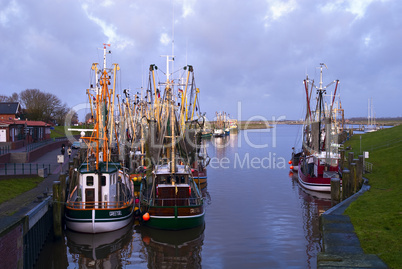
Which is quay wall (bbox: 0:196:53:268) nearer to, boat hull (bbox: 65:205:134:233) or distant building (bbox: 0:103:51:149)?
boat hull (bbox: 65:205:134:233)

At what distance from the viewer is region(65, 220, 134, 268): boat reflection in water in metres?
23.6

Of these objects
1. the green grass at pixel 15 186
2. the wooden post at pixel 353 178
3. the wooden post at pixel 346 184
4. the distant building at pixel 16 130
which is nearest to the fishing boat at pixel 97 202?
the green grass at pixel 15 186

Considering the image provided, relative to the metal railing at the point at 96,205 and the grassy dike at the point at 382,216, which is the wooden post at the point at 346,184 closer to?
the grassy dike at the point at 382,216

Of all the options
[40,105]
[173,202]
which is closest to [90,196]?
[173,202]

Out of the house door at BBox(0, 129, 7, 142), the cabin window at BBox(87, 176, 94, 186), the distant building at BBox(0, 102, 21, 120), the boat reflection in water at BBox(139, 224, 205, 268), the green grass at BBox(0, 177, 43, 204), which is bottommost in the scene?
the boat reflection in water at BBox(139, 224, 205, 268)

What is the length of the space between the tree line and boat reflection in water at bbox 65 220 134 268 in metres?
81.5

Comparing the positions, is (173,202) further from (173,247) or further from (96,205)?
(96,205)

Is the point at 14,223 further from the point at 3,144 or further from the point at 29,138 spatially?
the point at 29,138

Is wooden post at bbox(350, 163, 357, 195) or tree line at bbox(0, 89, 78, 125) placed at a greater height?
tree line at bbox(0, 89, 78, 125)

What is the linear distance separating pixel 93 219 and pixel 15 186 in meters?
8.56

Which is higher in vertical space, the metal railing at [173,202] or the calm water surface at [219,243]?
the metal railing at [173,202]

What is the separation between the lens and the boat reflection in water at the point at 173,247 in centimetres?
2345

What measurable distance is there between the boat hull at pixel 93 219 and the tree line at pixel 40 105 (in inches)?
3187

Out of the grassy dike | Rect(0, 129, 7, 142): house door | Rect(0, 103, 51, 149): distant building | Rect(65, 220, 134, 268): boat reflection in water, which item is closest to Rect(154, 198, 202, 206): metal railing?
Rect(65, 220, 134, 268): boat reflection in water
